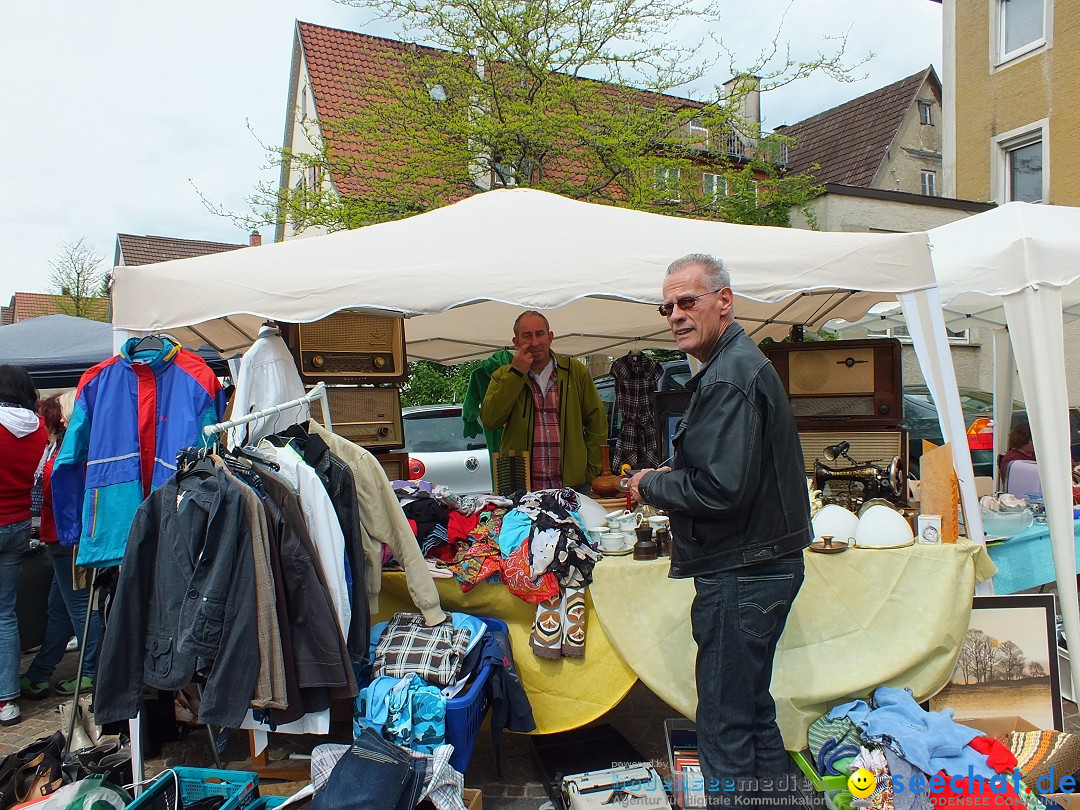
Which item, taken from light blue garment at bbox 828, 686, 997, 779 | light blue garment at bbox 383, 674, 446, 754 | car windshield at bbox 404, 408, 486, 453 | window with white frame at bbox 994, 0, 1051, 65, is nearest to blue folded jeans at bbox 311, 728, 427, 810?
light blue garment at bbox 383, 674, 446, 754

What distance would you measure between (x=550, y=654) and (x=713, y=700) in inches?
38.1

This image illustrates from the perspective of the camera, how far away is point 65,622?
4.17m

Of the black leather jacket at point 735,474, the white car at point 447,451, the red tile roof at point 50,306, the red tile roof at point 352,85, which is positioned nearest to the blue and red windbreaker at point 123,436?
the black leather jacket at point 735,474

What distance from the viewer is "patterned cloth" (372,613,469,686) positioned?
9.21 feet

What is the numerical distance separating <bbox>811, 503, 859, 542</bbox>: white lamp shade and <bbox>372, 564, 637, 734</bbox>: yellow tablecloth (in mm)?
1092

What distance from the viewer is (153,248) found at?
1202 inches

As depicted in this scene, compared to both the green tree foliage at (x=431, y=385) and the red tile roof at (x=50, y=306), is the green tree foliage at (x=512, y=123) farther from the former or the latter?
the red tile roof at (x=50, y=306)

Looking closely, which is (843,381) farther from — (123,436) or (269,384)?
(123,436)

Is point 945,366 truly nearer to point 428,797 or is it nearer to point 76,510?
point 428,797

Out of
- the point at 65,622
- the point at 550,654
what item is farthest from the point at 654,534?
the point at 65,622

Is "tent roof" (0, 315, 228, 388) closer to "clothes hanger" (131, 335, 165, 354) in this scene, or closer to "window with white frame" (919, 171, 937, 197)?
"clothes hanger" (131, 335, 165, 354)

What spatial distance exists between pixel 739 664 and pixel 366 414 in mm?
2592

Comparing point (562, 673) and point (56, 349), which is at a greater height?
point (56, 349)

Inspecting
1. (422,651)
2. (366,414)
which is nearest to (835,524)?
(422,651)
